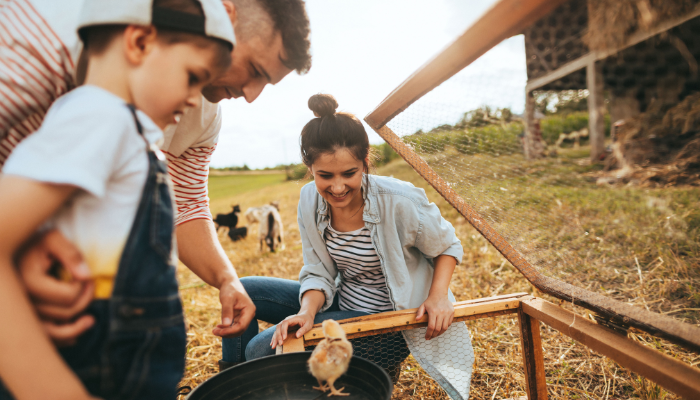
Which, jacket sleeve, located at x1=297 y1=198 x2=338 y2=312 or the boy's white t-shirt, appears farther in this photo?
jacket sleeve, located at x1=297 y1=198 x2=338 y2=312

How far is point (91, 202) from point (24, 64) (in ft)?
1.02

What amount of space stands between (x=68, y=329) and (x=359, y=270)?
1293 mm

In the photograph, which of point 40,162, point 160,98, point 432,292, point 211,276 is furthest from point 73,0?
point 432,292

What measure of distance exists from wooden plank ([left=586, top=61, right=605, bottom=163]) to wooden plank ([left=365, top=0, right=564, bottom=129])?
5489mm

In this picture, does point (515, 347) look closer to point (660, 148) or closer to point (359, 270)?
point (359, 270)

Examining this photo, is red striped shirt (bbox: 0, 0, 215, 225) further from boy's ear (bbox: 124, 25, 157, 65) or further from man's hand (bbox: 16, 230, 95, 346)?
man's hand (bbox: 16, 230, 95, 346)

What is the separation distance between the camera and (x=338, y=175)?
1536mm

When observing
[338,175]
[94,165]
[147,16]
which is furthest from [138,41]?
[338,175]

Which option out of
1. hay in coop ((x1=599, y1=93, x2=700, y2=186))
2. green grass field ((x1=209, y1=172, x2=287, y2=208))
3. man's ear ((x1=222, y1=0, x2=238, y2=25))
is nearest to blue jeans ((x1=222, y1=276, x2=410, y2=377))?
man's ear ((x1=222, y1=0, x2=238, y2=25))

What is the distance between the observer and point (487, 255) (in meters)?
2.99

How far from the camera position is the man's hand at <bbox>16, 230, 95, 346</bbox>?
0.47 m

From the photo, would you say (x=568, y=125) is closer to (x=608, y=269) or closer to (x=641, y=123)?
(x=641, y=123)

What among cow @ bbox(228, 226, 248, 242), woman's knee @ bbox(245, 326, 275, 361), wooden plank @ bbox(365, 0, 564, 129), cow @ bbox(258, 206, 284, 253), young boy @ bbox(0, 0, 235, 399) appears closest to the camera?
young boy @ bbox(0, 0, 235, 399)

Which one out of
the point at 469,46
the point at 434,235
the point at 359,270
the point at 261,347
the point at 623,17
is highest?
the point at 623,17
